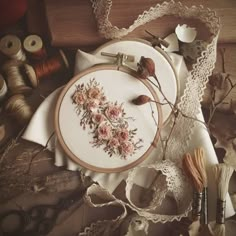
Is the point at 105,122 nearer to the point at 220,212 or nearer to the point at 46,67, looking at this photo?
the point at 46,67

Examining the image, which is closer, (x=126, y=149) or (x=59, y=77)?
(x=126, y=149)

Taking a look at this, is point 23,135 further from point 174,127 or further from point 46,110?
point 174,127

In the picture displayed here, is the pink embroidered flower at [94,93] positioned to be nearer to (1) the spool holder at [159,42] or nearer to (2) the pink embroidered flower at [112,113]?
(2) the pink embroidered flower at [112,113]

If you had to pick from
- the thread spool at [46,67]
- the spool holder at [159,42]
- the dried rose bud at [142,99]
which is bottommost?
the dried rose bud at [142,99]

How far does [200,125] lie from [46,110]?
0.42 m

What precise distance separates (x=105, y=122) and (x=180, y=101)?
0.68 ft

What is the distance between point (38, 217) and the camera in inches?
41.6

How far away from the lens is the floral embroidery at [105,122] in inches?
42.1

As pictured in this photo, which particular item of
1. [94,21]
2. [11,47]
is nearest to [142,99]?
[94,21]

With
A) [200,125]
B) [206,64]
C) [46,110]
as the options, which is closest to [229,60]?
[206,64]

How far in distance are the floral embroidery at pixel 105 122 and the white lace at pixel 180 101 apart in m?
0.07

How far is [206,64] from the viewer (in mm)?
1093

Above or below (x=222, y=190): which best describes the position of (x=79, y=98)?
above

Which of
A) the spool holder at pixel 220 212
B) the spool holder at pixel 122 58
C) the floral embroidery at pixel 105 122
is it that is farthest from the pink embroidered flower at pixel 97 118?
the spool holder at pixel 220 212
